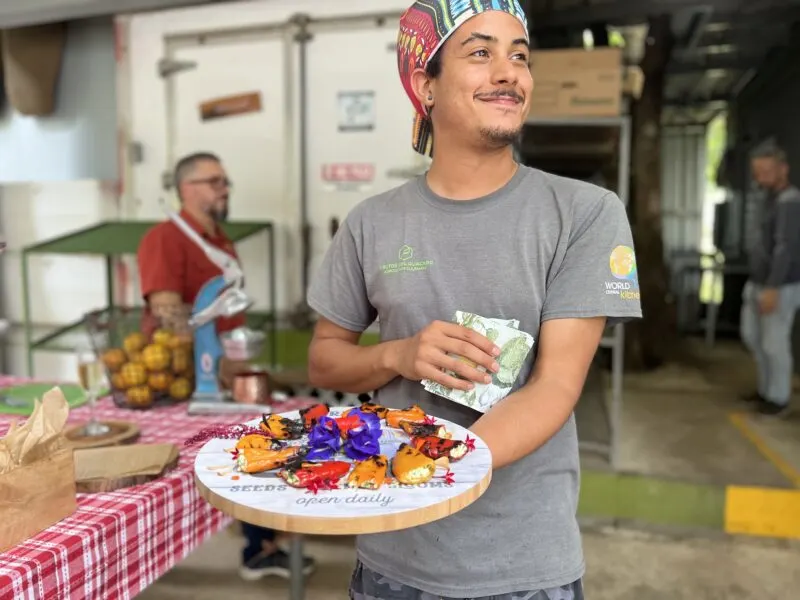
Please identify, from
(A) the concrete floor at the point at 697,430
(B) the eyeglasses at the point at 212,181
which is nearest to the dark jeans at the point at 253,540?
(B) the eyeglasses at the point at 212,181

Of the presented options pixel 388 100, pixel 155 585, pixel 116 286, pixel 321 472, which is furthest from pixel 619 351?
pixel 116 286

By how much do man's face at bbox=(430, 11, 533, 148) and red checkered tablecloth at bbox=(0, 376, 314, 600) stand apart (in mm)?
910

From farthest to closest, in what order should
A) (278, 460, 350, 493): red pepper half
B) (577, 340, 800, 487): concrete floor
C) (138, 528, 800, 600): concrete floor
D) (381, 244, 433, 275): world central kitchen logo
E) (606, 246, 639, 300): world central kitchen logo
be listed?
1. (577, 340, 800, 487): concrete floor
2. (138, 528, 800, 600): concrete floor
3. (381, 244, 433, 275): world central kitchen logo
4. (606, 246, 639, 300): world central kitchen logo
5. (278, 460, 350, 493): red pepper half

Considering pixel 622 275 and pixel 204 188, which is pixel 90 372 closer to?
pixel 622 275

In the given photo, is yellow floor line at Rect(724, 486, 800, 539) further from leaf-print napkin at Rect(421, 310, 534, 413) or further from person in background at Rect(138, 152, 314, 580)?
leaf-print napkin at Rect(421, 310, 534, 413)

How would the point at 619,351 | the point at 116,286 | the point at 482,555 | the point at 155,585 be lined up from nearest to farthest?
1. the point at 482,555
2. the point at 155,585
3. the point at 619,351
4. the point at 116,286

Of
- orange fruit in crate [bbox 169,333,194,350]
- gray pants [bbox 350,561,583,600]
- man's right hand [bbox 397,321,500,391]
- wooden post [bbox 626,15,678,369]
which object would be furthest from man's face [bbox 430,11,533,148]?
wooden post [bbox 626,15,678,369]

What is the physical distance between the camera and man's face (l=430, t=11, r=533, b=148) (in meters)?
1.18

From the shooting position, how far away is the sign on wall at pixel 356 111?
385cm

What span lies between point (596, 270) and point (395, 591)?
0.63 m

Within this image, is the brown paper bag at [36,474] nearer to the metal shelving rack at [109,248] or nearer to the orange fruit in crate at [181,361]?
the orange fruit in crate at [181,361]

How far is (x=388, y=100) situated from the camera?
3812 millimetres

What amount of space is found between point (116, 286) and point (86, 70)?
1.33 m

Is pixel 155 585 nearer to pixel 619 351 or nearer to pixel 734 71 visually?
pixel 619 351
